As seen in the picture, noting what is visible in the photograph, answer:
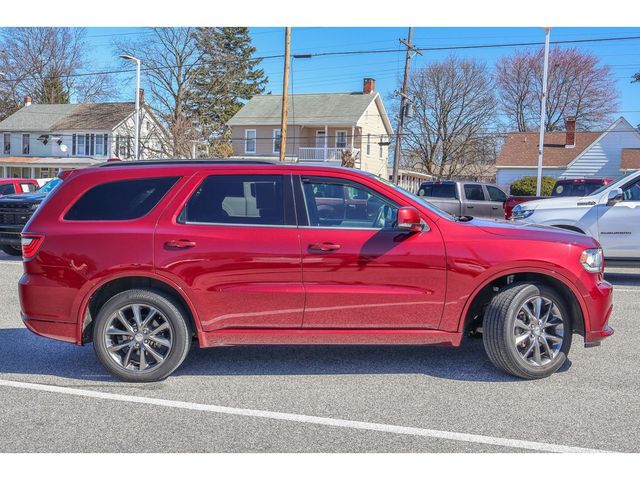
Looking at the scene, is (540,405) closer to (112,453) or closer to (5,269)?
(112,453)

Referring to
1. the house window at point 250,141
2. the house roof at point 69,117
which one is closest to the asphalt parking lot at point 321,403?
the house window at point 250,141

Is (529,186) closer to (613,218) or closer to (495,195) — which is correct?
(495,195)

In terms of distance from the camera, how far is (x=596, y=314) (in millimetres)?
5391

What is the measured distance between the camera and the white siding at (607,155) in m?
39.7

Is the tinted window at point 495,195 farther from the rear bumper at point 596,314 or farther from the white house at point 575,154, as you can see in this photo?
the white house at point 575,154

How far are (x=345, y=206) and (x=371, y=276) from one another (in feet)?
2.10

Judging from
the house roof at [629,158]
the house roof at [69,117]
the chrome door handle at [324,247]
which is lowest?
the chrome door handle at [324,247]

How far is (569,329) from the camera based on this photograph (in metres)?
5.48

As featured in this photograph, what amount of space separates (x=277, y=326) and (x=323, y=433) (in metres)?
1.26

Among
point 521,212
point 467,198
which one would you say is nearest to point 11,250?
point 521,212

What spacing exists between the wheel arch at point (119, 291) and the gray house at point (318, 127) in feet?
131

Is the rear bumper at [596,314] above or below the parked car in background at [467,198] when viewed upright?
below

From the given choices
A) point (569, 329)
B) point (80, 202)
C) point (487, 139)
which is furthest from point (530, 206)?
point (487, 139)

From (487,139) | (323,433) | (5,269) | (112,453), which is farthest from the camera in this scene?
(487,139)
